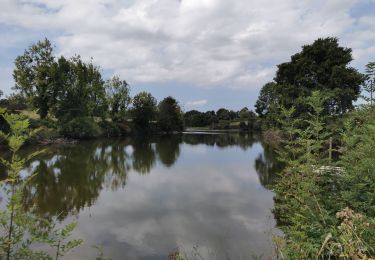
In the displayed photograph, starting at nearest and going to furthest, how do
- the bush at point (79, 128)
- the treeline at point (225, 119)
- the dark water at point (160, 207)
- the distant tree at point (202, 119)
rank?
the dark water at point (160, 207), the bush at point (79, 128), the treeline at point (225, 119), the distant tree at point (202, 119)

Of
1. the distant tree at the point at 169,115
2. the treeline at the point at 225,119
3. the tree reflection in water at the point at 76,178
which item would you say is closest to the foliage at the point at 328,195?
the tree reflection in water at the point at 76,178

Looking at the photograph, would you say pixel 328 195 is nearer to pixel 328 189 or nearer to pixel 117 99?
pixel 328 189

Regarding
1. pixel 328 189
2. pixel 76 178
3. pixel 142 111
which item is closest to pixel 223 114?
pixel 142 111

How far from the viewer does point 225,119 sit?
354 feet

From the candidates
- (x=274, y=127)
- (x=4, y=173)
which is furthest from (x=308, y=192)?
(x=274, y=127)

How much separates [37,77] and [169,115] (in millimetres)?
31254

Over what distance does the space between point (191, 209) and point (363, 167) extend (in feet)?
23.0

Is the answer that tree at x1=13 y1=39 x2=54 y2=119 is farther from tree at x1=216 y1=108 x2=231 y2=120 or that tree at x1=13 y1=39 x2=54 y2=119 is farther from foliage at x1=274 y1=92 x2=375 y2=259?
tree at x1=216 y1=108 x2=231 y2=120

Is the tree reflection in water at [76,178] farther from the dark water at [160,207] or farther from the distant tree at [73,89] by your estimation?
the distant tree at [73,89]

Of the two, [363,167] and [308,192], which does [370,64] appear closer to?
[363,167]

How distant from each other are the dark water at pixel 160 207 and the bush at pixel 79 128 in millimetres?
20648

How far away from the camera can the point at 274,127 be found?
48.7 m

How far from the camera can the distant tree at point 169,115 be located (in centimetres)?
6612

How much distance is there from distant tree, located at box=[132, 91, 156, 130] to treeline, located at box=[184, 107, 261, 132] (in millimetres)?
33354
